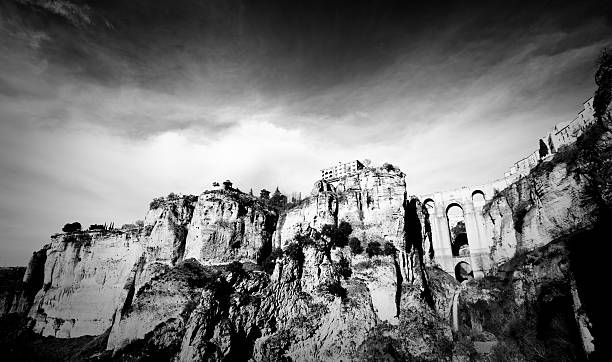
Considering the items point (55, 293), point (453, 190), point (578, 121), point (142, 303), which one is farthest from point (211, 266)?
point (578, 121)

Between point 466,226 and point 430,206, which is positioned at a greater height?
point 430,206

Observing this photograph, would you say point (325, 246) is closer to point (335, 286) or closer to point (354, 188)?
point (335, 286)

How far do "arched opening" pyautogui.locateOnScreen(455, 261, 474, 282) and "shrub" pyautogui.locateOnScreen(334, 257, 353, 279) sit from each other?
23.7 metres

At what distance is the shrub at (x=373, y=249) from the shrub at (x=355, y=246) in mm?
981

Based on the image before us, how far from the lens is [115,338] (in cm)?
3781

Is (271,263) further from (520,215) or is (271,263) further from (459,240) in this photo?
(459,240)

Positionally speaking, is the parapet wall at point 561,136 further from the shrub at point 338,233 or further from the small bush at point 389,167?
the shrub at point 338,233

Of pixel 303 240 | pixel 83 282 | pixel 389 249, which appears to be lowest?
pixel 83 282

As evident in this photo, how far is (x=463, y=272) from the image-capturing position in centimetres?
5844

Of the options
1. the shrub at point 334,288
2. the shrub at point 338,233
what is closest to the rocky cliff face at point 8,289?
the shrub at point 338,233

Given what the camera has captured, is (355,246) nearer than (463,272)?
Yes

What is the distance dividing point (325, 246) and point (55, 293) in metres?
49.3

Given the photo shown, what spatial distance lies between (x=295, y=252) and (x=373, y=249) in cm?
903

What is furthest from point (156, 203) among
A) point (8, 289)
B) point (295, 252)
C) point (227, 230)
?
point (8, 289)
